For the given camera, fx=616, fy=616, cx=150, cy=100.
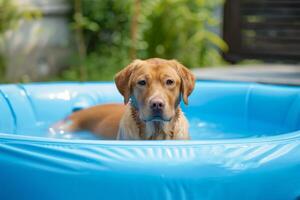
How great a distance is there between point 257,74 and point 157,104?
511cm

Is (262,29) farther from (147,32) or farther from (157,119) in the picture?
(157,119)

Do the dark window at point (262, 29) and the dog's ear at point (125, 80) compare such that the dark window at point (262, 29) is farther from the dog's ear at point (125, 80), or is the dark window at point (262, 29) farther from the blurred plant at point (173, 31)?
the dog's ear at point (125, 80)

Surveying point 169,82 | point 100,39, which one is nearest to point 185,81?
point 169,82

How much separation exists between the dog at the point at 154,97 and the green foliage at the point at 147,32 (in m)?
5.62

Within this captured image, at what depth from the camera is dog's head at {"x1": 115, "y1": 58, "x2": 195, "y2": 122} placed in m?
4.85

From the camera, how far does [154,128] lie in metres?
5.23

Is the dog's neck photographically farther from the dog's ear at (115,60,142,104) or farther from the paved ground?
the paved ground

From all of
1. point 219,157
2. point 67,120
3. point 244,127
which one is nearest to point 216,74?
point 244,127

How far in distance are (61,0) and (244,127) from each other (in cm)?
571

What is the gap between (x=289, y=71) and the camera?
402 inches

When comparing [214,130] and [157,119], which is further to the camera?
[214,130]

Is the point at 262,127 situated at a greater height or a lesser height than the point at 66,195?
lesser

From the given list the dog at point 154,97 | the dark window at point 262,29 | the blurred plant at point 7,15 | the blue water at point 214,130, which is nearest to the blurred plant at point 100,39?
the blurred plant at point 7,15

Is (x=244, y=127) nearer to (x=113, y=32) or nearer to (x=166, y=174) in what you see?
(x=166, y=174)
